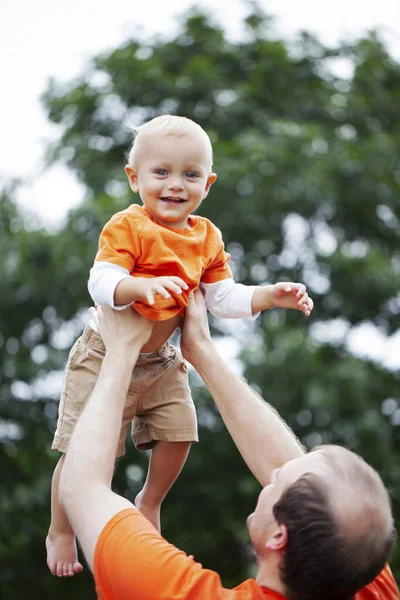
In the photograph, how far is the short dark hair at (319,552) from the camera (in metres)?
2.42

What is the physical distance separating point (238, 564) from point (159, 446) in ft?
31.3

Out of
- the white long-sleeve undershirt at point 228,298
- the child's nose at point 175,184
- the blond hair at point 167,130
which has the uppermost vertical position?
the blond hair at point 167,130

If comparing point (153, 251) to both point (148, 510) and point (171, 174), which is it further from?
point (148, 510)

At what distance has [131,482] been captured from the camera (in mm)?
11461

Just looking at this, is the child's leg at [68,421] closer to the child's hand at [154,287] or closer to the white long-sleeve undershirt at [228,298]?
the white long-sleeve undershirt at [228,298]

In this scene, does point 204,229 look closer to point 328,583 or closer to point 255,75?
point 328,583

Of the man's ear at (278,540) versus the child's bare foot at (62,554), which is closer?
the man's ear at (278,540)

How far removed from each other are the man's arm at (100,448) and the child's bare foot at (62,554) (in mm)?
635

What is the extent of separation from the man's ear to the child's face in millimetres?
1037

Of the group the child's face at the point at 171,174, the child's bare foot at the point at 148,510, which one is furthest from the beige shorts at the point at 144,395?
the child's face at the point at 171,174

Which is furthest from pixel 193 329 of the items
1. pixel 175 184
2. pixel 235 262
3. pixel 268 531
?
pixel 235 262

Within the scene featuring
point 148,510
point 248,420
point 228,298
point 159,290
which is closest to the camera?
point 159,290

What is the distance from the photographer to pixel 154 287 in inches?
105

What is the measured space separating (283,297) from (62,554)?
45.1 inches
